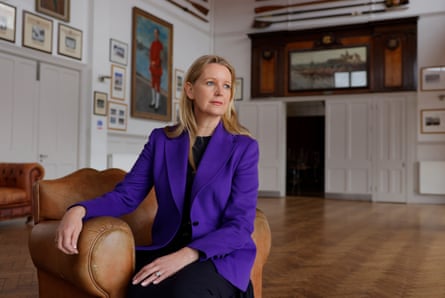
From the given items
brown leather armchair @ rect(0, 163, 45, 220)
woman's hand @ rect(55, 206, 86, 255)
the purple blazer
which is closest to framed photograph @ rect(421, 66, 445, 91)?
brown leather armchair @ rect(0, 163, 45, 220)

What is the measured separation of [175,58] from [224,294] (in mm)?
10276

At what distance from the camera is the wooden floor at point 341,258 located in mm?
3182

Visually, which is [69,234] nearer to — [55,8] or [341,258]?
[341,258]

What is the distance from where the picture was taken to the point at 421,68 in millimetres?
10867

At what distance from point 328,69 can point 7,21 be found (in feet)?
24.9

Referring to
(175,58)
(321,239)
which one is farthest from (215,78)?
(175,58)

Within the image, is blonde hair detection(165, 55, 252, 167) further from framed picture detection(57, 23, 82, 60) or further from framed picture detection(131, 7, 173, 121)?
framed picture detection(131, 7, 173, 121)

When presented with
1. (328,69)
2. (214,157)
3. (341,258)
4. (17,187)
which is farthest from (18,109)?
(328,69)

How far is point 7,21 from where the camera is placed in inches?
275

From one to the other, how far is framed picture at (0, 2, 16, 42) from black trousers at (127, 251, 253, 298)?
651 cm

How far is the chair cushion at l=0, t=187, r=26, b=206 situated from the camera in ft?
19.4

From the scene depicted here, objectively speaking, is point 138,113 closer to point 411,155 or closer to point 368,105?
point 368,105

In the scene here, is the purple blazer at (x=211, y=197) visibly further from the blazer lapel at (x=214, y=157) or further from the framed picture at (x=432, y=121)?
the framed picture at (x=432, y=121)

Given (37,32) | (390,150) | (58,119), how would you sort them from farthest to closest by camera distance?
(390,150) → (58,119) → (37,32)
